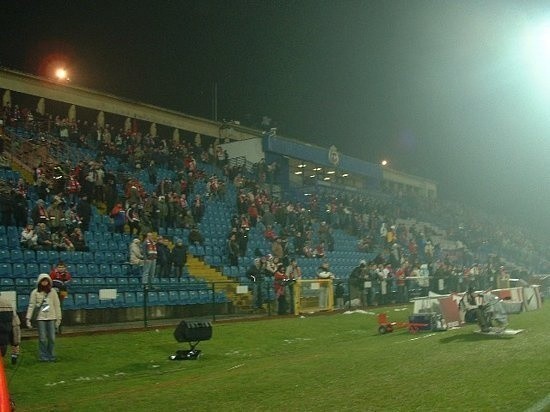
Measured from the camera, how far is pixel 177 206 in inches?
949

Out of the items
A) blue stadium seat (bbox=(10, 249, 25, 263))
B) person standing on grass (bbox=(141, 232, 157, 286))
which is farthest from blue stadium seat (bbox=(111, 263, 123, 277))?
blue stadium seat (bbox=(10, 249, 25, 263))

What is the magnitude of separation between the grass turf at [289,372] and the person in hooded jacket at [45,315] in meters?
0.33

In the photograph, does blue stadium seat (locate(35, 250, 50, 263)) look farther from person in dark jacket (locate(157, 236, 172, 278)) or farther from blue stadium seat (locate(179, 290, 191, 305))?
blue stadium seat (locate(179, 290, 191, 305))

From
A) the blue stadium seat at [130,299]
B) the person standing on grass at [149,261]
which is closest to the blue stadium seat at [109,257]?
the person standing on grass at [149,261]

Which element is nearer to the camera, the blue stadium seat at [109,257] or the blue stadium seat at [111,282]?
the blue stadium seat at [111,282]

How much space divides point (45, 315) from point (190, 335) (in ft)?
9.74

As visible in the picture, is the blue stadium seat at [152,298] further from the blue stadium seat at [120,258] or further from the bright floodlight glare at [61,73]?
the bright floodlight glare at [61,73]

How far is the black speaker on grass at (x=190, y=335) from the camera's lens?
549 inches

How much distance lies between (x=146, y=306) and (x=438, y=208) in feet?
135

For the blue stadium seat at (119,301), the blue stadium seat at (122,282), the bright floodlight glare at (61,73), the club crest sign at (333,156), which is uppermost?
the bright floodlight glare at (61,73)

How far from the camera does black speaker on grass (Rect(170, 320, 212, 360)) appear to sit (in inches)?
549

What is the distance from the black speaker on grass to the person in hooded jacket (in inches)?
97.9

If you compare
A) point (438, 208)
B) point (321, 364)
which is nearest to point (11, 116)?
point (321, 364)

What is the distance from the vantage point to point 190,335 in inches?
A: 551
